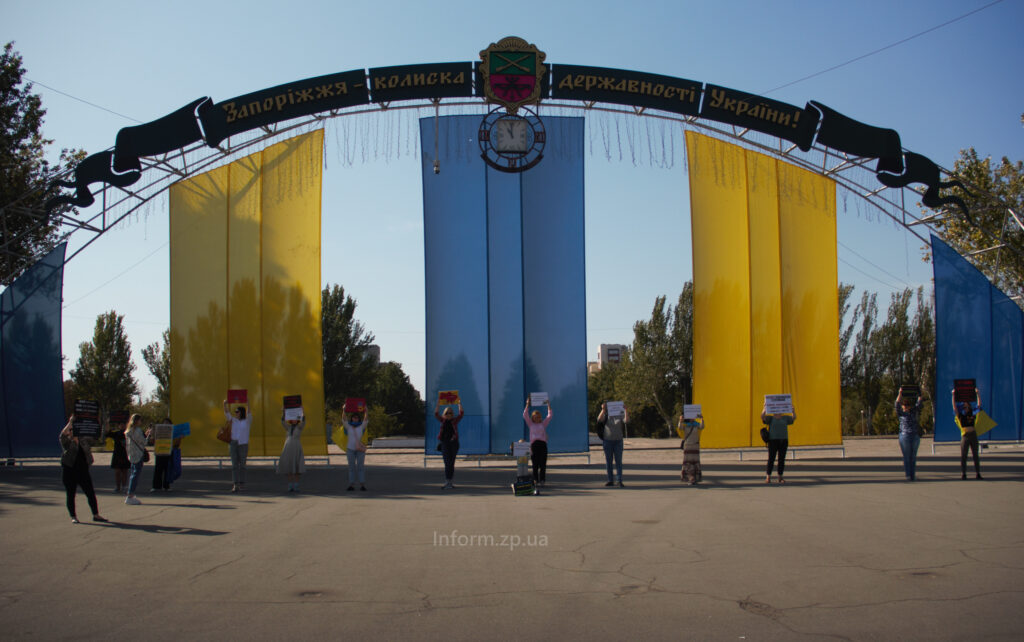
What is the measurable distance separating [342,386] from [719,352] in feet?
125

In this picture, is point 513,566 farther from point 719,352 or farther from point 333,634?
point 719,352

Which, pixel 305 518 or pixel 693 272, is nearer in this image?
pixel 305 518

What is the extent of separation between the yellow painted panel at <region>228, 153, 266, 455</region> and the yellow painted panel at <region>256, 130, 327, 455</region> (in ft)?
0.73

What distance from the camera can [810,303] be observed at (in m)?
21.4

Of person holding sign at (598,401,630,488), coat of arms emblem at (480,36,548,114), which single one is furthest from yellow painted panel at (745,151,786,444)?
person holding sign at (598,401,630,488)

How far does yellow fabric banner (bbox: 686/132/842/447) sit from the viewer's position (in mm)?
20656

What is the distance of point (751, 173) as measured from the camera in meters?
21.4

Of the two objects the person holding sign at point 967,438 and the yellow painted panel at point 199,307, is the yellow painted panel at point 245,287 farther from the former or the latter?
the person holding sign at point 967,438

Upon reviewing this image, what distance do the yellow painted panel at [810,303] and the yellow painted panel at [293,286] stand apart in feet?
42.8

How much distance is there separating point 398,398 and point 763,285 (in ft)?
143

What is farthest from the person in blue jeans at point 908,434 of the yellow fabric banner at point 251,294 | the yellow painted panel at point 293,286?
the yellow fabric banner at point 251,294

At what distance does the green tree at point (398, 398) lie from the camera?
59.8m

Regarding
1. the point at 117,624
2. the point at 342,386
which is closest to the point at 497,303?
the point at 117,624

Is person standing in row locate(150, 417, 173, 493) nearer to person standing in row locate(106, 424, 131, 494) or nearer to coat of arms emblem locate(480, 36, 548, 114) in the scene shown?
person standing in row locate(106, 424, 131, 494)
